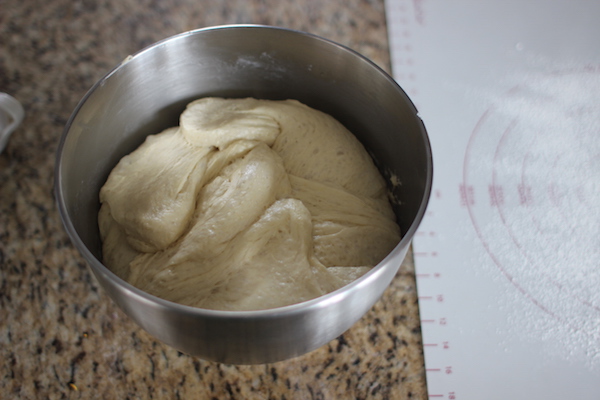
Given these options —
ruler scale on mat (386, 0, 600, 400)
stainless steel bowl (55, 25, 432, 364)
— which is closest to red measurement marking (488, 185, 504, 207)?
ruler scale on mat (386, 0, 600, 400)

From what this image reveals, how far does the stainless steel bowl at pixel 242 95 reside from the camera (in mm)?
→ 675

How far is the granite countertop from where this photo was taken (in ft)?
2.82

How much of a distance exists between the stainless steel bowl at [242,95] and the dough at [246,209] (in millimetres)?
43

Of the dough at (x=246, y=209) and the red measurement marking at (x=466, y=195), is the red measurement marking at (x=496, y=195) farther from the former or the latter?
the dough at (x=246, y=209)

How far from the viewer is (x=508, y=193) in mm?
1132

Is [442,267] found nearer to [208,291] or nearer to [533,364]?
[533,364]

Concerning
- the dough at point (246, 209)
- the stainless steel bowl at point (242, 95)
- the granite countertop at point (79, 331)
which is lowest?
the granite countertop at point (79, 331)

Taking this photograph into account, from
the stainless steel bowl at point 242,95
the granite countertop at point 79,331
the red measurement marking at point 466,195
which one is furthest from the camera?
the red measurement marking at point 466,195

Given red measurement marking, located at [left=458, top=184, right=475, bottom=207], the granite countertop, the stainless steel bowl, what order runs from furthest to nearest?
red measurement marking, located at [left=458, top=184, right=475, bottom=207] → the granite countertop → the stainless steel bowl

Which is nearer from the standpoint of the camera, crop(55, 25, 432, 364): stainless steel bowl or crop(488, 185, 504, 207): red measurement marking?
crop(55, 25, 432, 364): stainless steel bowl

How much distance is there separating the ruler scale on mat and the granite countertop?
0.08 meters

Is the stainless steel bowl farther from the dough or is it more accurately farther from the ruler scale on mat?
the ruler scale on mat

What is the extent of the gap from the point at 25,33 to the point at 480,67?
4.15 feet

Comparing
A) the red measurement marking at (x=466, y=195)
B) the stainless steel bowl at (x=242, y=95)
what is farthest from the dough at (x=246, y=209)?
the red measurement marking at (x=466, y=195)
